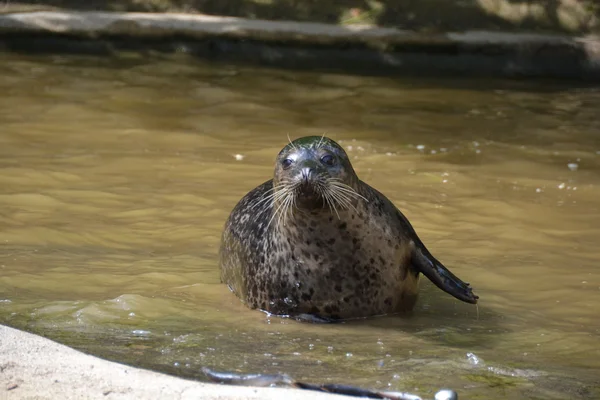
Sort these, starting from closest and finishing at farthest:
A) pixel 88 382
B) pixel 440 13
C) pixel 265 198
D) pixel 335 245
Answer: pixel 88 382 < pixel 335 245 < pixel 265 198 < pixel 440 13

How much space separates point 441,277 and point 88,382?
7.54 ft

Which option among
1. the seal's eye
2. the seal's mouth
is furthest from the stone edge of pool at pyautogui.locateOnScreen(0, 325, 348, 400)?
the seal's eye

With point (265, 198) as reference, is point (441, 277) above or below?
below

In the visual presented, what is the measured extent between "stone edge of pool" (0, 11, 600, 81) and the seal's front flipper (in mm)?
6539

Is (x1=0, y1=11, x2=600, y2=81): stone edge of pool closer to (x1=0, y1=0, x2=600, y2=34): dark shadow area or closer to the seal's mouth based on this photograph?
(x1=0, y1=0, x2=600, y2=34): dark shadow area

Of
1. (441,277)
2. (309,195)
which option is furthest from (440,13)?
(309,195)

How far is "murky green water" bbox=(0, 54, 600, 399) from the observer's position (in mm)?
4664

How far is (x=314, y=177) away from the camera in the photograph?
5.06m

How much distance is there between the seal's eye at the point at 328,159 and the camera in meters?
5.23

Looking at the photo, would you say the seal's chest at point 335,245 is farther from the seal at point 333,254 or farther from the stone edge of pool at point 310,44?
the stone edge of pool at point 310,44

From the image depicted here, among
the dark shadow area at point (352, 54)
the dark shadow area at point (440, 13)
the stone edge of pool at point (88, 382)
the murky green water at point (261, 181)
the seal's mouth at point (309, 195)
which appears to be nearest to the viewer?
the stone edge of pool at point (88, 382)

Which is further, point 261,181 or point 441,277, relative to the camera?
point 261,181

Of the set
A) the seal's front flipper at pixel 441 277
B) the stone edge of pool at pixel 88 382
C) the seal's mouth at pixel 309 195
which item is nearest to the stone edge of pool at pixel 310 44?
the seal's front flipper at pixel 441 277

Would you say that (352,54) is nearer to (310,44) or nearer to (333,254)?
(310,44)
